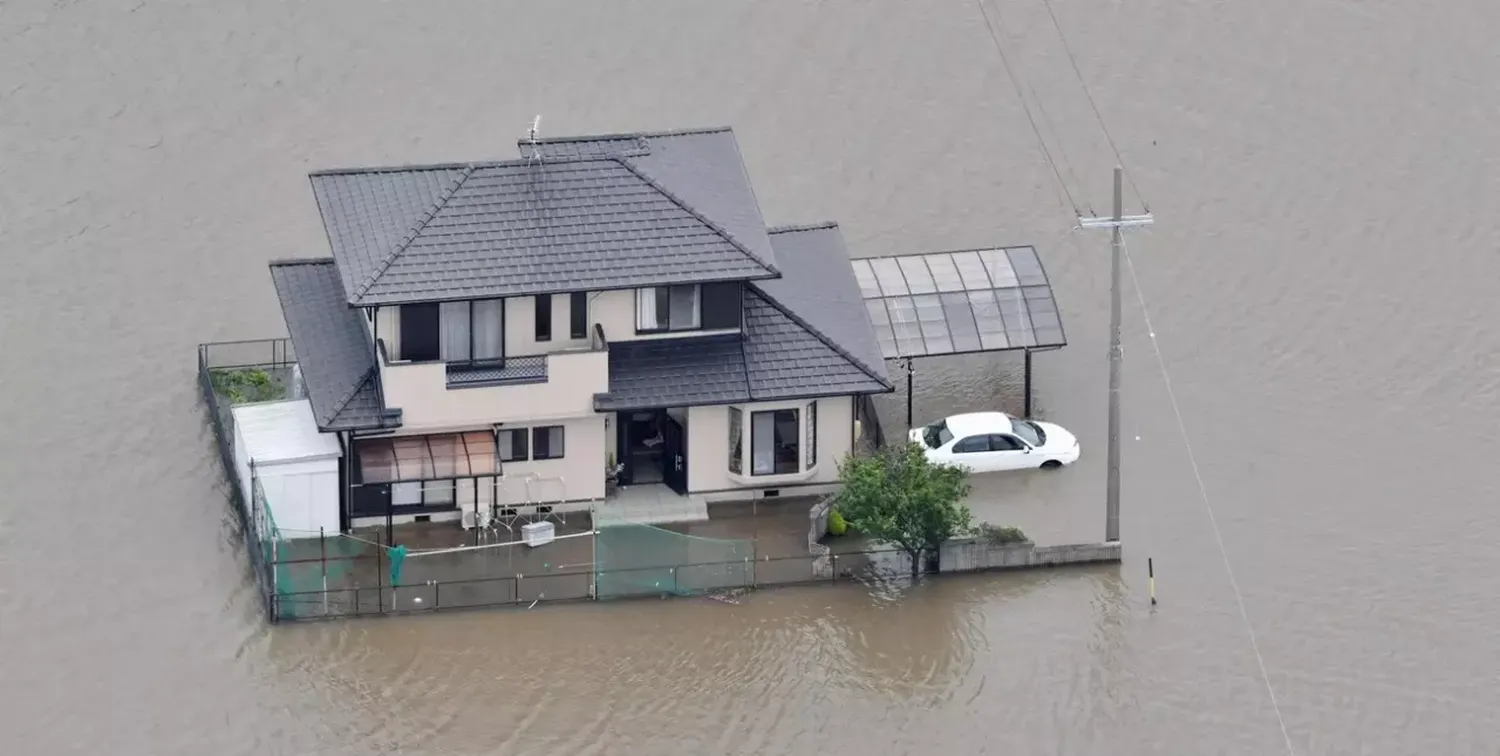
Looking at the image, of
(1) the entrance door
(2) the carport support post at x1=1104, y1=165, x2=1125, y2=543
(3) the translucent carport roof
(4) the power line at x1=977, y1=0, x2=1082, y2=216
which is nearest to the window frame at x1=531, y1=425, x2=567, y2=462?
(1) the entrance door

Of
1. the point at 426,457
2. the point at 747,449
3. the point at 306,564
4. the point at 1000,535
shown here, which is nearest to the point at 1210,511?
the point at 1000,535

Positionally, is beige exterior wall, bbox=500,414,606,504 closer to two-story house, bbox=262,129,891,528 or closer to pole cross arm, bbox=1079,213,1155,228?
two-story house, bbox=262,129,891,528

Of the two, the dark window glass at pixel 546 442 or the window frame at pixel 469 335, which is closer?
the window frame at pixel 469 335

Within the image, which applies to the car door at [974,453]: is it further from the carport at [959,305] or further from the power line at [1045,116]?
the power line at [1045,116]

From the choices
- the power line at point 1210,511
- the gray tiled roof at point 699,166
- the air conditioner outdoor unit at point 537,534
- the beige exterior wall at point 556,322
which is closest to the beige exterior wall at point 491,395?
the beige exterior wall at point 556,322

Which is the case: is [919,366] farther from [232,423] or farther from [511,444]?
[232,423]
